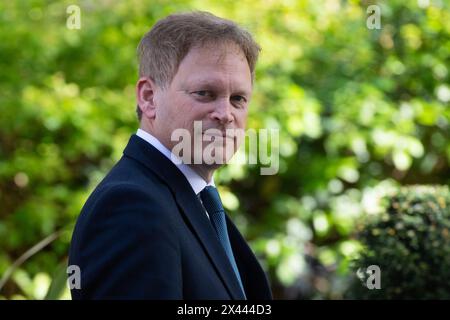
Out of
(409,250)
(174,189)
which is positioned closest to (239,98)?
(174,189)

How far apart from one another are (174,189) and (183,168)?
10 cm

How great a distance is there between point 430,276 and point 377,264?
0.28m

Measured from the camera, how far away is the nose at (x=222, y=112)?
1903mm

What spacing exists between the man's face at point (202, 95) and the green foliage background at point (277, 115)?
116 inches

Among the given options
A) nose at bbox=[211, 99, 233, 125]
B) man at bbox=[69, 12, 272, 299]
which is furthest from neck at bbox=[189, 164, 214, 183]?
nose at bbox=[211, 99, 233, 125]

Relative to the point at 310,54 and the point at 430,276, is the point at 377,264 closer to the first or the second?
the point at 430,276

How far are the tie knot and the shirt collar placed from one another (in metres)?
0.02

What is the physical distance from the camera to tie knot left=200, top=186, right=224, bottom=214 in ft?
6.50

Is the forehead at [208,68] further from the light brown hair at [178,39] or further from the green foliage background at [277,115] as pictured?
the green foliage background at [277,115]

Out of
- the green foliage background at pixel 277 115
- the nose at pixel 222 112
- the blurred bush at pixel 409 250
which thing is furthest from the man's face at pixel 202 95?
the green foliage background at pixel 277 115

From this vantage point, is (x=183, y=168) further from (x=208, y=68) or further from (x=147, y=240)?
(x=147, y=240)

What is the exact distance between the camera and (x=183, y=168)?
1933 mm

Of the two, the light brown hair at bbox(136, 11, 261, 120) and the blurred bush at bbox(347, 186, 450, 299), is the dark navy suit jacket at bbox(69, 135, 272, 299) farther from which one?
the blurred bush at bbox(347, 186, 450, 299)

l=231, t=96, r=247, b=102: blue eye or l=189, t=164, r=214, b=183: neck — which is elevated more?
l=231, t=96, r=247, b=102: blue eye
